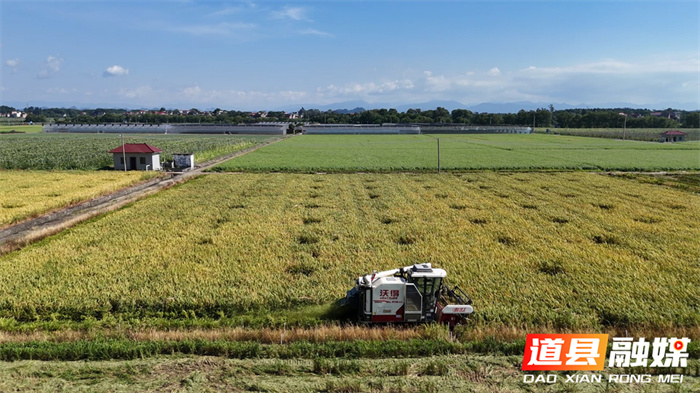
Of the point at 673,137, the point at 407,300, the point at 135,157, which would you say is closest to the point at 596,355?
the point at 407,300

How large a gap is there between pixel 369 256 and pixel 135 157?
3667 centimetres

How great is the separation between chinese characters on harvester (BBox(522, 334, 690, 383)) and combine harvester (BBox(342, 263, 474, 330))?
1.85m

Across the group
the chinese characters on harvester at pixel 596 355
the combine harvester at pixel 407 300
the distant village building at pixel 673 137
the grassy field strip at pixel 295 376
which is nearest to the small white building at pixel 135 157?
Result: the grassy field strip at pixel 295 376

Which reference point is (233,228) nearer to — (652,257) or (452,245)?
(452,245)

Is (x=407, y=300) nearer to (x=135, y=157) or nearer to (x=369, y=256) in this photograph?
(x=369, y=256)

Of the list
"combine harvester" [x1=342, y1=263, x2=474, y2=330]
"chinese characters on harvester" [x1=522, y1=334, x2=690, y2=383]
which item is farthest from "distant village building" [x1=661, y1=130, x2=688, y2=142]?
"combine harvester" [x1=342, y1=263, x2=474, y2=330]

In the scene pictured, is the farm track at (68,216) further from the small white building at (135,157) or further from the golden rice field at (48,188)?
the small white building at (135,157)

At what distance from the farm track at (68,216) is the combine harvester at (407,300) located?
1528 cm

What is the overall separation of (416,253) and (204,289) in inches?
304

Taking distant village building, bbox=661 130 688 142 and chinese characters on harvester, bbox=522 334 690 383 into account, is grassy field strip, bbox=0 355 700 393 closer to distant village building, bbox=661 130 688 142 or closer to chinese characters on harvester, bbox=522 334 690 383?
chinese characters on harvester, bbox=522 334 690 383

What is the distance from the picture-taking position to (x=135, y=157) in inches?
1761

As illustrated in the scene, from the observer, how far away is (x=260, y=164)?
50438 millimetres

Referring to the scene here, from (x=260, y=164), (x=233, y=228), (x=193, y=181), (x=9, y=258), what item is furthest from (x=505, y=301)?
(x=260, y=164)

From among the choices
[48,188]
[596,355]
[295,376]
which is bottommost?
[295,376]
